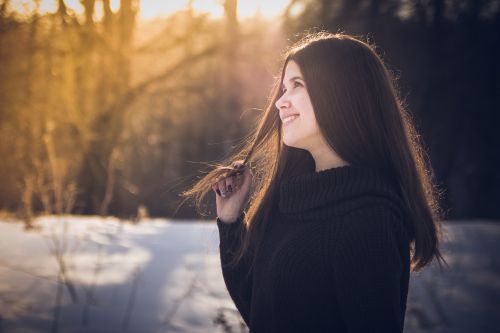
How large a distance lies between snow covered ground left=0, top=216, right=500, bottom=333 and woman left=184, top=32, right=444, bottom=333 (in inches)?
37.1

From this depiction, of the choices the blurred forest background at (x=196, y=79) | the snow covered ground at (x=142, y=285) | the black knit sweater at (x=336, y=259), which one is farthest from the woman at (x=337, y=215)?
the blurred forest background at (x=196, y=79)

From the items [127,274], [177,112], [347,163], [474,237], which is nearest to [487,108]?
[474,237]

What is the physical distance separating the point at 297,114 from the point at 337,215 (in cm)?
42

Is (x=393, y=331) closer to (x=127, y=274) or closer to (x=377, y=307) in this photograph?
(x=377, y=307)

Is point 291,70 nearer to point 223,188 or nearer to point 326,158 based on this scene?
point 326,158

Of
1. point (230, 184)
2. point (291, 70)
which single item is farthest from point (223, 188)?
point (291, 70)

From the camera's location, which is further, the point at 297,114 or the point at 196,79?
the point at 196,79

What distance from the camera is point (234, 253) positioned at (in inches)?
67.5

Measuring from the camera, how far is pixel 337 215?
4.07ft

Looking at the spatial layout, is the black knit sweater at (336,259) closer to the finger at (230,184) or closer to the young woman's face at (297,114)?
the young woman's face at (297,114)

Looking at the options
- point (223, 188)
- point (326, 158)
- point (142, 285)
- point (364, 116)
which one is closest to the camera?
point (364, 116)

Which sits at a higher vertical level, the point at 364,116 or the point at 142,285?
the point at 364,116

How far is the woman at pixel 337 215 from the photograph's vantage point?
110 centimetres

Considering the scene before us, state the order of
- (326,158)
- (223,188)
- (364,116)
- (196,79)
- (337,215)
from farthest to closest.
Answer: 1. (196,79)
2. (223,188)
3. (326,158)
4. (364,116)
5. (337,215)
